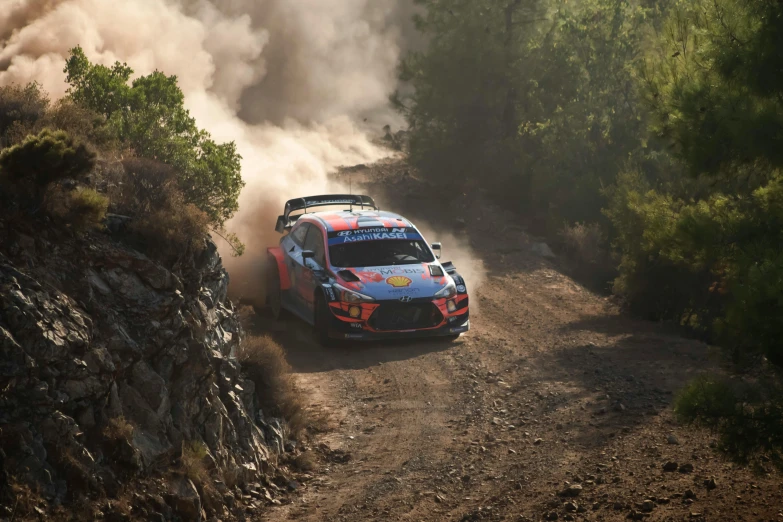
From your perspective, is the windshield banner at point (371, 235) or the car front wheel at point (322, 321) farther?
the windshield banner at point (371, 235)

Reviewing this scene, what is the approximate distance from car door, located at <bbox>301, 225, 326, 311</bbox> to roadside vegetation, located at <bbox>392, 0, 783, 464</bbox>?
4945mm

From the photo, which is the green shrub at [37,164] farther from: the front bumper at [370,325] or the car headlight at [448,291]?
the car headlight at [448,291]

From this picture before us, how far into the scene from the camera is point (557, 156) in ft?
88.0

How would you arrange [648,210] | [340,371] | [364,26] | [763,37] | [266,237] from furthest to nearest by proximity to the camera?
1. [364,26]
2. [266,237]
3. [340,371]
4. [648,210]
5. [763,37]

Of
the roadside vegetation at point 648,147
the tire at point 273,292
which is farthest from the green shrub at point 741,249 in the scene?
the tire at point 273,292

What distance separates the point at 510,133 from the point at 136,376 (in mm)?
24185

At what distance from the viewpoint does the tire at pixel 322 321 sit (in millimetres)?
13539

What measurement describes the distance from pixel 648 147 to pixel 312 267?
46.1 ft

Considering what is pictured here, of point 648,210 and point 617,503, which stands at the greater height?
point 648,210

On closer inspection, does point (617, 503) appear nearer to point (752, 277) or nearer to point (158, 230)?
point (752, 277)

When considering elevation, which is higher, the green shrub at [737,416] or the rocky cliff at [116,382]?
the rocky cliff at [116,382]

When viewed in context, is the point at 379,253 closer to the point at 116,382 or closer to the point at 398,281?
the point at 398,281

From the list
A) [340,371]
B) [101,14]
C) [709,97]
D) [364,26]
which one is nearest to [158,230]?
[340,371]

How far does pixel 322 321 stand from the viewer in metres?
13.7
